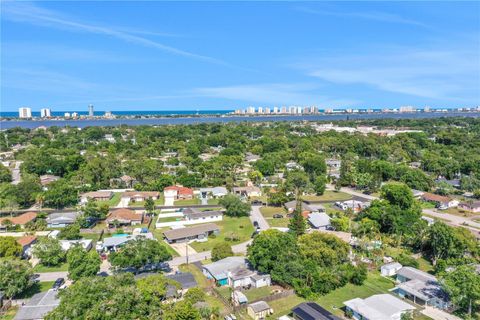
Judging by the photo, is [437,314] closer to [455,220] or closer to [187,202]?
[455,220]

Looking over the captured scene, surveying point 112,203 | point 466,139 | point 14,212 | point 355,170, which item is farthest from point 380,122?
point 14,212

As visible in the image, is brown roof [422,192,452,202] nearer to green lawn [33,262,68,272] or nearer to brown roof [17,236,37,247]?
green lawn [33,262,68,272]

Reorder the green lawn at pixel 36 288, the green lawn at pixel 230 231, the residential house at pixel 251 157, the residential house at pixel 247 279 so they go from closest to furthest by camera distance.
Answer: the green lawn at pixel 36 288, the residential house at pixel 247 279, the green lawn at pixel 230 231, the residential house at pixel 251 157

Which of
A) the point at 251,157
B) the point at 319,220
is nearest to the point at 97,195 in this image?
the point at 319,220

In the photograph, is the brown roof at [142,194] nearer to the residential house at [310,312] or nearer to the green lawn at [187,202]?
the green lawn at [187,202]

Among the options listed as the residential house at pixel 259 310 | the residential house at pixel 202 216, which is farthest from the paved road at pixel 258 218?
the residential house at pixel 259 310
